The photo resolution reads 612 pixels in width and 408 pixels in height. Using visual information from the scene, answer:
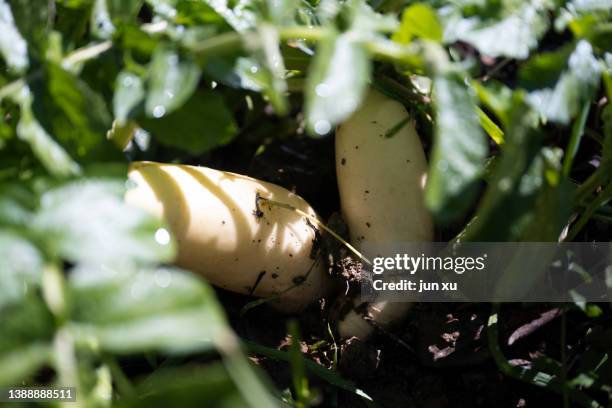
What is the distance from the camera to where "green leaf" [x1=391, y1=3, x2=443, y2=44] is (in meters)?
0.64

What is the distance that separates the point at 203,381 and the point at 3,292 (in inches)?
6.5

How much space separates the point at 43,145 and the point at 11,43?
127 mm

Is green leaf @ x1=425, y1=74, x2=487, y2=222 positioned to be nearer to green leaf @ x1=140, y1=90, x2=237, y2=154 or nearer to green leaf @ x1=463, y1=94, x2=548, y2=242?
green leaf @ x1=463, y1=94, x2=548, y2=242

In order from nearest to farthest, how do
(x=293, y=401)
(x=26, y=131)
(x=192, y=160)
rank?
(x=26, y=131) → (x=293, y=401) → (x=192, y=160)

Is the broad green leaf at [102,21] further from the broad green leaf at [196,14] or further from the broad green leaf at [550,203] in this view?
the broad green leaf at [550,203]

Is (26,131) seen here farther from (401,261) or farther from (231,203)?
(401,261)

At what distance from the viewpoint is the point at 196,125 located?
2.39 feet

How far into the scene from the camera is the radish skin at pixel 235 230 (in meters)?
0.92

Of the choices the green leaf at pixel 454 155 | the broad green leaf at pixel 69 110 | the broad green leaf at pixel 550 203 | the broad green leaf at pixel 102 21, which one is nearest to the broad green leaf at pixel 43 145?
the broad green leaf at pixel 69 110

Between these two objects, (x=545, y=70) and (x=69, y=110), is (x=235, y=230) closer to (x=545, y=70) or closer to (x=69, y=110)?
(x=69, y=110)

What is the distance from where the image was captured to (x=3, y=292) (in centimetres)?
51

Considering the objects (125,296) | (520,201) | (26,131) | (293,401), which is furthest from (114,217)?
(293,401)

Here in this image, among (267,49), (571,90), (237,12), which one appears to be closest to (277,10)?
(267,49)

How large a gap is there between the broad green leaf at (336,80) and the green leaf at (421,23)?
2.9 inches
